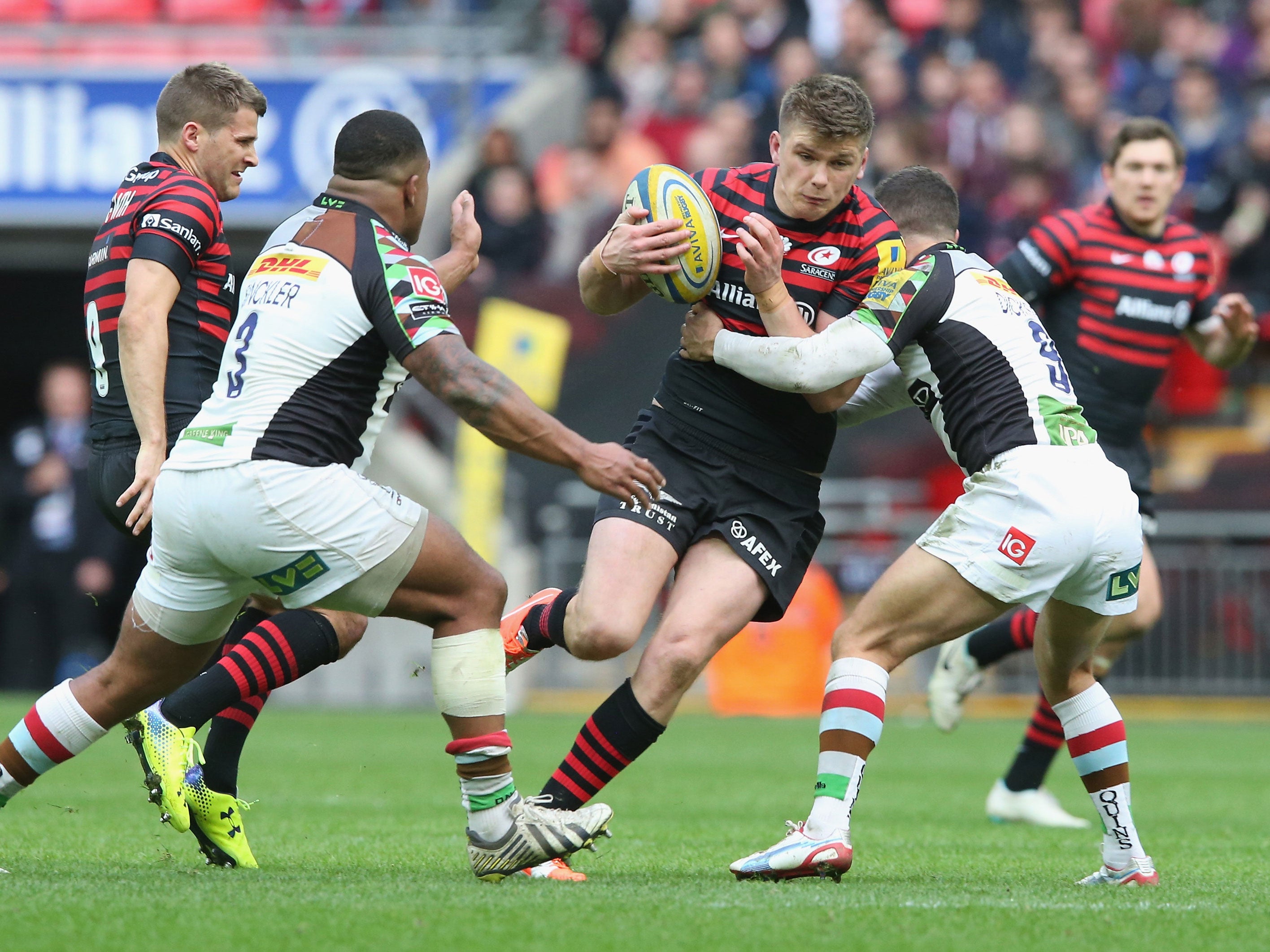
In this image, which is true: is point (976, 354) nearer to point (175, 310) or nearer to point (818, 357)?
point (818, 357)

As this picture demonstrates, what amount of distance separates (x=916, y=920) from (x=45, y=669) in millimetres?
13136

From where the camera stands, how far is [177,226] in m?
5.79

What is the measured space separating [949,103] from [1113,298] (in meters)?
8.49

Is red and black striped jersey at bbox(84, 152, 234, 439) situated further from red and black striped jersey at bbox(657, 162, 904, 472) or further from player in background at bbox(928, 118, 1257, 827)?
player in background at bbox(928, 118, 1257, 827)

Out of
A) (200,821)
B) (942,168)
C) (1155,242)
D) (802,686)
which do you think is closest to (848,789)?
(200,821)

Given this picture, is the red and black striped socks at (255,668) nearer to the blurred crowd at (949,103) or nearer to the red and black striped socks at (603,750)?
the red and black striped socks at (603,750)

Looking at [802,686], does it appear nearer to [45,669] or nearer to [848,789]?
[45,669]

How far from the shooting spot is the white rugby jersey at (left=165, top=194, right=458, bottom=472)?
16.1 feet

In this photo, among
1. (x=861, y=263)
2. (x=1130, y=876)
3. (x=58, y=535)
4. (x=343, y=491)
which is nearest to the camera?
(x=343, y=491)

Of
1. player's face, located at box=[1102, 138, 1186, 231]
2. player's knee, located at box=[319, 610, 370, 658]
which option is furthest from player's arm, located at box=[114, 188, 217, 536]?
player's face, located at box=[1102, 138, 1186, 231]

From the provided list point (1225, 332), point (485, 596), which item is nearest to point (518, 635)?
point (485, 596)

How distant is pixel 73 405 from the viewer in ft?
50.2

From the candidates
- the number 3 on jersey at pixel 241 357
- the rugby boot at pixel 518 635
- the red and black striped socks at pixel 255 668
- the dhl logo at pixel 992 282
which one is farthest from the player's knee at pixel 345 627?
the dhl logo at pixel 992 282

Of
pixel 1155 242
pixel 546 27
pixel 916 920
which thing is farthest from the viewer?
pixel 546 27
